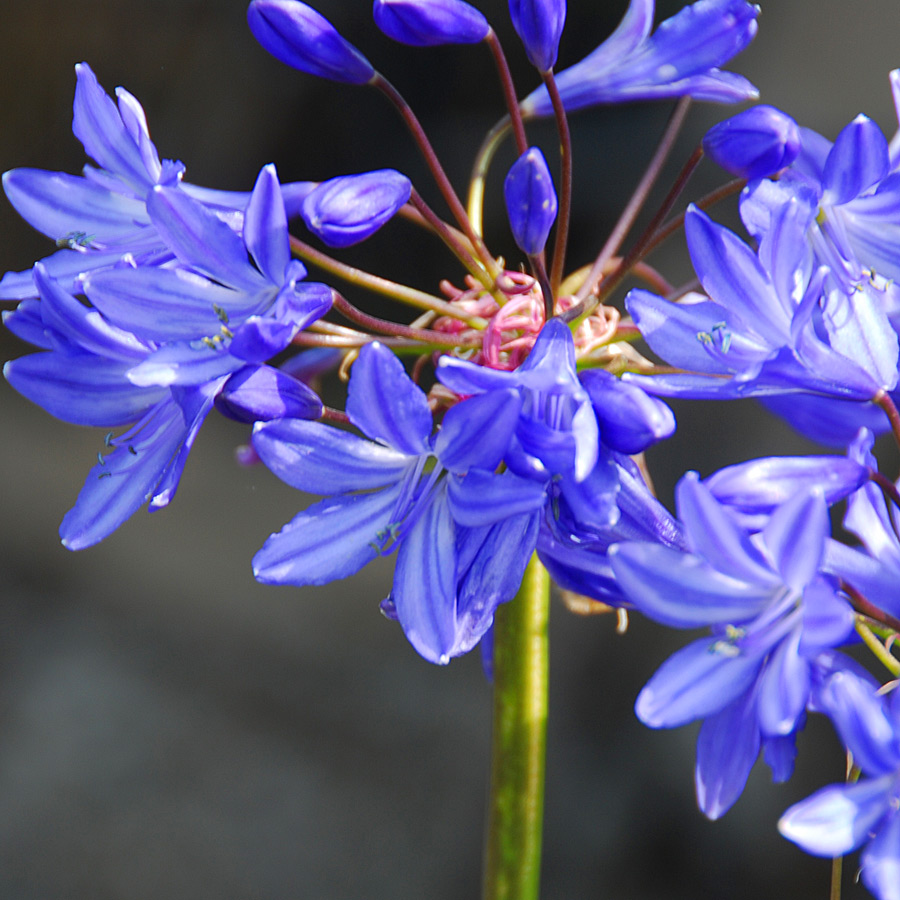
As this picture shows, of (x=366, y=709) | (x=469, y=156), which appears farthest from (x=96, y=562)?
(x=469, y=156)

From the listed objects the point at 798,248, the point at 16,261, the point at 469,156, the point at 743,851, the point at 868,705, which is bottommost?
the point at 743,851

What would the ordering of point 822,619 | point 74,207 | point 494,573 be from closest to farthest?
point 822,619 < point 494,573 < point 74,207

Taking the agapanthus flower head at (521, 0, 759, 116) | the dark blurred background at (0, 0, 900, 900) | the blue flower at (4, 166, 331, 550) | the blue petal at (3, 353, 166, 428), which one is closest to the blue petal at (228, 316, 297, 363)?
the blue flower at (4, 166, 331, 550)

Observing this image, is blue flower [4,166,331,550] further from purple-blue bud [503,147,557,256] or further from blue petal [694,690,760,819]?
blue petal [694,690,760,819]

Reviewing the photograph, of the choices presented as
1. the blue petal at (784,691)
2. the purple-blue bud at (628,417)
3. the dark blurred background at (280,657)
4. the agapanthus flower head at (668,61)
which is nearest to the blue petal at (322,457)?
the purple-blue bud at (628,417)

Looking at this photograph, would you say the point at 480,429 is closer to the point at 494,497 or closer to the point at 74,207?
the point at 494,497

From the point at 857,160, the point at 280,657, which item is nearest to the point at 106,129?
the point at 857,160

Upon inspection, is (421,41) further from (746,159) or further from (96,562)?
(96,562)

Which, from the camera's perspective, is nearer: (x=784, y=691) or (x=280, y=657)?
(x=784, y=691)
